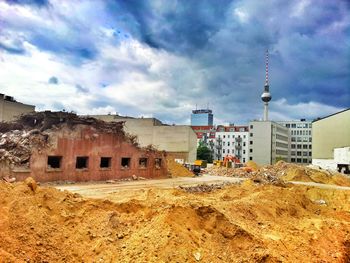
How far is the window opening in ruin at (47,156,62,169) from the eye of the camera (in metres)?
22.7

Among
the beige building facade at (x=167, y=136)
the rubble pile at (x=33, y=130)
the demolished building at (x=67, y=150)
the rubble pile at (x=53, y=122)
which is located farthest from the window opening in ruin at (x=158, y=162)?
the beige building facade at (x=167, y=136)

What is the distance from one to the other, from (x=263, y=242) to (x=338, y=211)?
11.1m

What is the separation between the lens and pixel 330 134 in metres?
58.8

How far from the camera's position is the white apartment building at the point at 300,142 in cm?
11778

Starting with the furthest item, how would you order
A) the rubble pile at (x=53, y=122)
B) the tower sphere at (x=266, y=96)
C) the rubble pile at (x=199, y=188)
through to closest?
1. the tower sphere at (x=266, y=96)
2. the rubble pile at (x=53, y=122)
3. the rubble pile at (x=199, y=188)

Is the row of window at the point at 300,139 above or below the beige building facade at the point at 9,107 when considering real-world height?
above

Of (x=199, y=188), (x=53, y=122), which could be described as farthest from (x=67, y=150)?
(x=199, y=188)

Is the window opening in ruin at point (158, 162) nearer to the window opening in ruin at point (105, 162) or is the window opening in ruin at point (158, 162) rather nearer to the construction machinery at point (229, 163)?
the window opening in ruin at point (105, 162)

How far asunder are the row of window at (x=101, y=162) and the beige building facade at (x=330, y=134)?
36.3 m

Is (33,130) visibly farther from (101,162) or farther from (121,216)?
(121,216)

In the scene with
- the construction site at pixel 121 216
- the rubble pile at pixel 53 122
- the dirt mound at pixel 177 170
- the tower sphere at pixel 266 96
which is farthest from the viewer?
the tower sphere at pixel 266 96

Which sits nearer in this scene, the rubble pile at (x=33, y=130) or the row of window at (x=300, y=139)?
the rubble pile at (x=33, y=130)

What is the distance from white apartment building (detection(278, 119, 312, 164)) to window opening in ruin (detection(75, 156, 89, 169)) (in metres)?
A: 105

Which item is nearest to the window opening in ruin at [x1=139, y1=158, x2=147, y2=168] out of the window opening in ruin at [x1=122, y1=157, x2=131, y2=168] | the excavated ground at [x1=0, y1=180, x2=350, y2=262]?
the window opening in ruin at [x1=122, y1=157, x2=131, y2=168]
